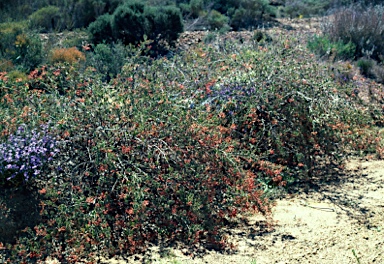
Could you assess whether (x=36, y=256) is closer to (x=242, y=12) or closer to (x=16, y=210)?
(x=16, y=210)

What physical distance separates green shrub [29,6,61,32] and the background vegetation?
5.20 meters

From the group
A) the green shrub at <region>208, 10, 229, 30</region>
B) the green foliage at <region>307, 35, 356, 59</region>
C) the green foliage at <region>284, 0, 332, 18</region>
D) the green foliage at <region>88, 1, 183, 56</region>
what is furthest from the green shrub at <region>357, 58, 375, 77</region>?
the green foliage at <region>284, 0, 332, 18</region>

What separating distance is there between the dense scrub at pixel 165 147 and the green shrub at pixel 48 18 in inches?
278

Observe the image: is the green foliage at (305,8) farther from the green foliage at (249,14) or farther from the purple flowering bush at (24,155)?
the purple flowering bush at (24,155)

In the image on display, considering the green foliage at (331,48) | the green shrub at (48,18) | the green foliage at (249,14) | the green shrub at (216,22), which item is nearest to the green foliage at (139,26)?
the green shrub at (48,18)

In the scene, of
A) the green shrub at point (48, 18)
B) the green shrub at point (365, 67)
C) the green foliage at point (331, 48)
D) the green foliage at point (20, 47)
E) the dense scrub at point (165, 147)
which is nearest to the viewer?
the dense scrub at point (165, 147)

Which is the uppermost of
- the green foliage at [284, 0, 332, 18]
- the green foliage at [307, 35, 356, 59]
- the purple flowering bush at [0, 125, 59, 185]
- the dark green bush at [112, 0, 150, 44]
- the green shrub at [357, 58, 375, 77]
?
the purple flowering bush at [0, 125, 59, 185]

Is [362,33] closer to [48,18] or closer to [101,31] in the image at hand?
[101,31]

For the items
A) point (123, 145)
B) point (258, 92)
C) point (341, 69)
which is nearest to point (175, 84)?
point (258, 92)

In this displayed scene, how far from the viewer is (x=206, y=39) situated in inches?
444

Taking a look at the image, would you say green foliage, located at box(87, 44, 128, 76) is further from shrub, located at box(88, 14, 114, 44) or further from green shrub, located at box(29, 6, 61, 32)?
green shrub, located at box(29, 6, 61, 32)

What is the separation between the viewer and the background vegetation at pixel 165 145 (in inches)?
166

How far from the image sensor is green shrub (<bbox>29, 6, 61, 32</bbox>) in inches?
487

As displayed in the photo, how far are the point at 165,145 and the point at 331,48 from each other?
20.1 ft
